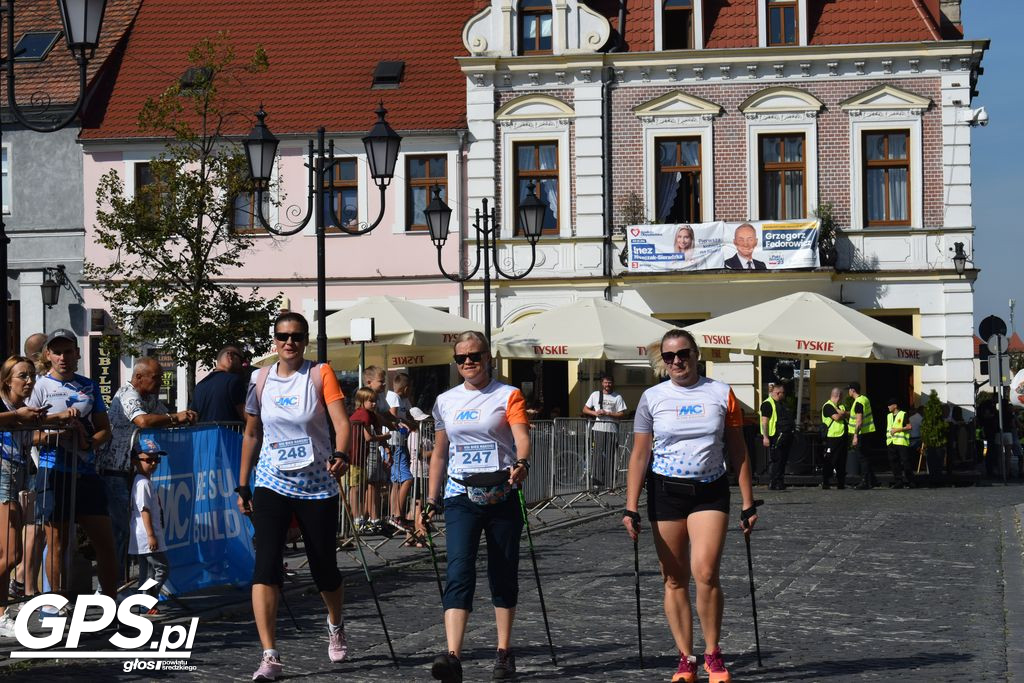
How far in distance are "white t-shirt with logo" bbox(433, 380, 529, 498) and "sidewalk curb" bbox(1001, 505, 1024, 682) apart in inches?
117

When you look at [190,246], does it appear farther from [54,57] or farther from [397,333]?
[54,57]

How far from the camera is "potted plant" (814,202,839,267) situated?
31172mm

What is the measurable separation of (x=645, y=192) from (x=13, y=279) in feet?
44.3

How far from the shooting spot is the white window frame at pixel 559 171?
1286 inches

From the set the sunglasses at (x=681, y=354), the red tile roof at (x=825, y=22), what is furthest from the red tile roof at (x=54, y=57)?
the sunglasses at (x=681, y=354)

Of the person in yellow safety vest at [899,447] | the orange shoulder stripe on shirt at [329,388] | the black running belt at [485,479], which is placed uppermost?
the orange shoulder stripe on shirt at [329,388]

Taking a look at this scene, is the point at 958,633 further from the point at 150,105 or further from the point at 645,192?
the point at 645,192

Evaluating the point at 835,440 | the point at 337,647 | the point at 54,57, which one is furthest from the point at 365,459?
the point at 54,57

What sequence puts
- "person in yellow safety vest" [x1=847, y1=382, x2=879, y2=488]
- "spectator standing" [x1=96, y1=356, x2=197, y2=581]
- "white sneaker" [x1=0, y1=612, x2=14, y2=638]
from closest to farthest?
"white sneaker" [x1=0, y1=612, x2=14, y2=638] < "spectator standing" [x1=96, y1=356, x2=197, y2=581] < "person in yellow safety vest" [x1=847, y1=382, x2=879, y2=488]

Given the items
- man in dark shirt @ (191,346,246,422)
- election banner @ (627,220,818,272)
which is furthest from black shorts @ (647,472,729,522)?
election banner @ (627,220,818,272)

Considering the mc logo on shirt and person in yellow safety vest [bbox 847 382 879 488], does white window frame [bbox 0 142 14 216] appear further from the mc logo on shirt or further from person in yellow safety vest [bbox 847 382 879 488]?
the mc logo on shirt

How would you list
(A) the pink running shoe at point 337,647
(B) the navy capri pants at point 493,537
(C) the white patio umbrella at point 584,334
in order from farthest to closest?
(C) the white patio umbrella at point 584,334, (A) the pink running shoe at point 337,647, (B) the navy capri pants at point 493,537

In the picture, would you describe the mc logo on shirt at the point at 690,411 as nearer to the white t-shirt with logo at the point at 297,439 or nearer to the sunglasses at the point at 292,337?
the white t-shirt with logo at the point at 297,439

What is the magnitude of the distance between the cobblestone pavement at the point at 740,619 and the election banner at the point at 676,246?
13.8 meters
